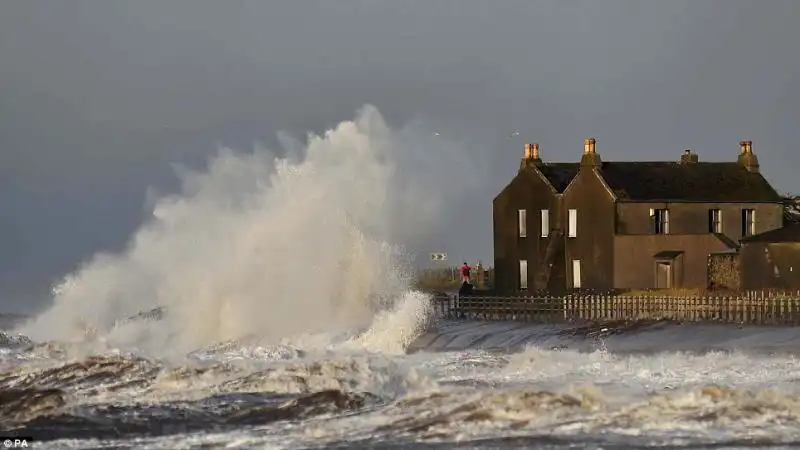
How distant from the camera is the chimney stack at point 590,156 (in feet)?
202

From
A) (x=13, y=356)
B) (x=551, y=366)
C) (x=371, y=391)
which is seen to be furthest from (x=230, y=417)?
(x=13, y=356)

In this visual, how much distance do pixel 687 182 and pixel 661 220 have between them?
284cm

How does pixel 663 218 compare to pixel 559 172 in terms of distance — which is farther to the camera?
pixel 559 172

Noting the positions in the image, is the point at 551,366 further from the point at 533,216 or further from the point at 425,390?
the point at 533,216

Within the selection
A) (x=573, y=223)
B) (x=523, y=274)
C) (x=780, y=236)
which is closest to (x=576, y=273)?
(x=573, y=223)

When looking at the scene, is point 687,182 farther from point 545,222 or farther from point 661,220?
point 545,222

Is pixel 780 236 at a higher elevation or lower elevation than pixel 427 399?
higher

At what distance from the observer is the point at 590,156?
61844mm

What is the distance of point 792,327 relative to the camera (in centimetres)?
4244

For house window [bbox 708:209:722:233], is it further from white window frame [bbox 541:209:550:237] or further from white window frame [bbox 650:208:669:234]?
white window frame [bbox 541:209:550:237]

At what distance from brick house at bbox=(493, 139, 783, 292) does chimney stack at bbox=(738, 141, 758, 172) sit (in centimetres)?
4

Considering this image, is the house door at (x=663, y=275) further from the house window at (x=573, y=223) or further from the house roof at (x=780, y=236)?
the house roof at (x=780, y=236)

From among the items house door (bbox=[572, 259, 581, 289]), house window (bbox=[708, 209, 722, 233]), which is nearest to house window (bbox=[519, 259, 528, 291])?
house door (bbox=[572, 259, 581, 289])

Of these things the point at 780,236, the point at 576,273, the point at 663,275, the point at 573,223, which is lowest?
the point at 663,275
